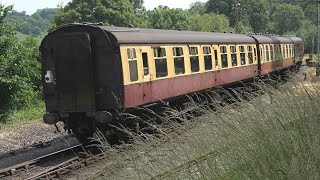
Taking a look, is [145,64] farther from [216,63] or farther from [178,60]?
[216,63]

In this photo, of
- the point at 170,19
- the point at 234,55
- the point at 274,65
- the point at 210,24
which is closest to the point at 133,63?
the point at 234,55

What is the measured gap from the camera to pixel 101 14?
50.2m

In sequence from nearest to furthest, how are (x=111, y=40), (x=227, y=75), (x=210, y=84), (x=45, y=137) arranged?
1. (x=111, y=40)
2. (x=45, y=137)
3. (x=210, y=84)
4. (x=227, y=75)

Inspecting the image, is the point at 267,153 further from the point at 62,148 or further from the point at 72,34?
the point at 62,148

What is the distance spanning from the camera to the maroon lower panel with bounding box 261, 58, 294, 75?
75.6 ft

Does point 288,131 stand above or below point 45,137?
above

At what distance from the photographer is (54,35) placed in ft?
37.6

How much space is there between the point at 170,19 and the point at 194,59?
5785 centimetres

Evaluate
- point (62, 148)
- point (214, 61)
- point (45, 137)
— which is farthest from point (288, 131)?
point (214, 61)

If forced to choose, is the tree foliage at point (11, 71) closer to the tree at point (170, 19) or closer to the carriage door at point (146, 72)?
the carriage door at point (146, 72)

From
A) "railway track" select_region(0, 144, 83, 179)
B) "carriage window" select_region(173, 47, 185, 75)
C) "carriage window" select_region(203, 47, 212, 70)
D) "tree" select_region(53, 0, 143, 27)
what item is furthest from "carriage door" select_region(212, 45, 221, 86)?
"tree" select_region(53, 0, 143, 27)

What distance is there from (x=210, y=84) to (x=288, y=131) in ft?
33.7

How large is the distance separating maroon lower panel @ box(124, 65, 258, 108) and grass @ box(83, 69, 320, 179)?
506 centimetres

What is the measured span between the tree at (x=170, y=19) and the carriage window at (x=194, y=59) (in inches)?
2207
